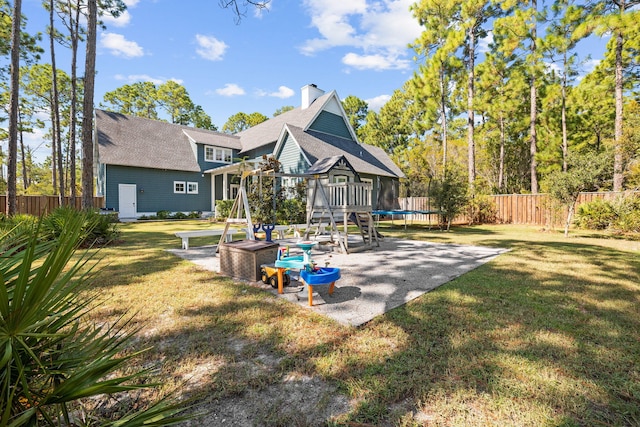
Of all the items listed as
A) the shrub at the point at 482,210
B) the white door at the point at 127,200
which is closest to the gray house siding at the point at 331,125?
the shrub at the point at 482,210

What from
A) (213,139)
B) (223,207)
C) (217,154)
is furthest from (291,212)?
(213,139)

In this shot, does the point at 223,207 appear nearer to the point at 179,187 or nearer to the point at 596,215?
the point at 179,187

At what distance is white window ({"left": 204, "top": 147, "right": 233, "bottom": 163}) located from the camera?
72.8 ft

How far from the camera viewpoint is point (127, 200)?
60.5ft

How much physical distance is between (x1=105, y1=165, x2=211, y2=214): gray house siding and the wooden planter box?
665 inches

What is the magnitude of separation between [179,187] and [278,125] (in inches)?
349

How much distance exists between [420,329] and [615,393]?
4.71ft

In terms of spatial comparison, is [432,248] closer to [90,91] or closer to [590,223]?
[590,223]

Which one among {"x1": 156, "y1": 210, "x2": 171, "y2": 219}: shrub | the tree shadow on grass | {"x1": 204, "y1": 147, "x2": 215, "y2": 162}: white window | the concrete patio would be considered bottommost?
the tree shadow on grass

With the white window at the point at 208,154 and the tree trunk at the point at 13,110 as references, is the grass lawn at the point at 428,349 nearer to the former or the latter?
the tree trunk at the point at 13,110

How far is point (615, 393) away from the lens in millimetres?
2053

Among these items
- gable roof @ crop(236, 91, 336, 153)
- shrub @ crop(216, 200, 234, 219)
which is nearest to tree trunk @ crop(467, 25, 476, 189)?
gable roof @ crop(236, 91, 336, 153)

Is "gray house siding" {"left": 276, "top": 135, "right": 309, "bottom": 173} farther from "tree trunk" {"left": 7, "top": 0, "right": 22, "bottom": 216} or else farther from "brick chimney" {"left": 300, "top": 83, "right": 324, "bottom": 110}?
"tree trunk" {"left": 7, "top": 0, "right": 22, "bottom": 216}

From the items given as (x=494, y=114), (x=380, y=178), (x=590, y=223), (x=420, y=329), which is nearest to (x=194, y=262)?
(x=420, y=329)
